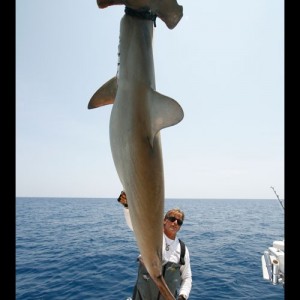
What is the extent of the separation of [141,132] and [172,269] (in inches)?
179

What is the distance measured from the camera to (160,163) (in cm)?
151

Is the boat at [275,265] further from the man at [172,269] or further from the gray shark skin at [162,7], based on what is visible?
the gray shark skin at [162,7]

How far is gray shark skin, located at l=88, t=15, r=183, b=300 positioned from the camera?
1.45 meters

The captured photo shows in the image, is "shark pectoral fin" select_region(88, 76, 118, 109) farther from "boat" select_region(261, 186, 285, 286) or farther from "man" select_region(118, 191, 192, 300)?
"boat" select_region(261, 186, 285, 286)

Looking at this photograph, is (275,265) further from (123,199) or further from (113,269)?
(113,269)

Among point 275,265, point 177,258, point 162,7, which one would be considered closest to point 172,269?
point 177,258

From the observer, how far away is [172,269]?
17.5ft

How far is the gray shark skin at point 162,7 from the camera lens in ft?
5.21
